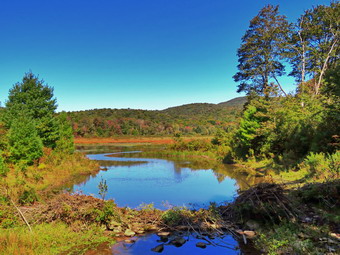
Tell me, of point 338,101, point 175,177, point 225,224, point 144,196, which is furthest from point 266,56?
point 225,224

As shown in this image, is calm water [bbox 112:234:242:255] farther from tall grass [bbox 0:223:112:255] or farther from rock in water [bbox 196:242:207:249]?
tall grass [bbox 0:223:112:255]

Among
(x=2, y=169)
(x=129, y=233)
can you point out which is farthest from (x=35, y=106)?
(x=129, y=233)

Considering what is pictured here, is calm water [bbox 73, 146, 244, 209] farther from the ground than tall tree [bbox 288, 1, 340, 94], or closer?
closer

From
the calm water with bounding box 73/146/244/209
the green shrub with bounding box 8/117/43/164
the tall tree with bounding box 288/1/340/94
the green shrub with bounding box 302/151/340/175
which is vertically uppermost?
the tall tree with bounding box 288/1/340/94

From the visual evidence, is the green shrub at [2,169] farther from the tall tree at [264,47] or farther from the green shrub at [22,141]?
the tall tree at [264,47]

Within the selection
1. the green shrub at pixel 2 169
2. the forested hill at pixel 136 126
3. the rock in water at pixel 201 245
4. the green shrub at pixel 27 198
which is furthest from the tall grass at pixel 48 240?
the forested hill at pixel 136 126

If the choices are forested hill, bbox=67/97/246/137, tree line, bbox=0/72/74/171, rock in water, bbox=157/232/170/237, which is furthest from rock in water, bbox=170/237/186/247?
forested hill, bbox=67/97/246/137

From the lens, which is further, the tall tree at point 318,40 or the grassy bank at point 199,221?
the tall tree at point 318,40

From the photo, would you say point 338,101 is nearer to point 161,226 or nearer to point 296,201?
point 296,201

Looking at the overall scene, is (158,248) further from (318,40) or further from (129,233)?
(318,40)

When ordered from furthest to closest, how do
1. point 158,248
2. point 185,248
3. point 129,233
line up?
point 129,233
point 185,248
point 158,248

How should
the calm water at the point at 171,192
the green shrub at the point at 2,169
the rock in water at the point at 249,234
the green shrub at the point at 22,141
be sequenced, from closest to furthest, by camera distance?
the calm water at the point at 171,192 → the rock in water at the point at 249,234 → the green shrub at the point at 2,169 → the green shrub at the point at 22,141

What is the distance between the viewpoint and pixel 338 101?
13.2 metres

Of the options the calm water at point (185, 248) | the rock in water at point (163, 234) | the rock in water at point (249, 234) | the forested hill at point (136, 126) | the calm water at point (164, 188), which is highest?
the forested hill at point (136, 126)
